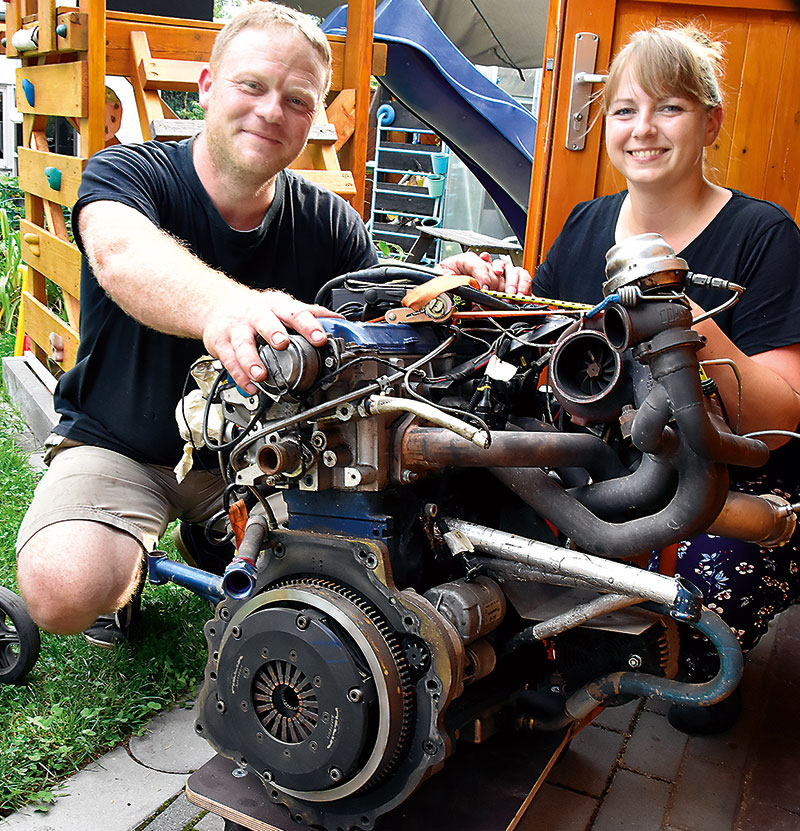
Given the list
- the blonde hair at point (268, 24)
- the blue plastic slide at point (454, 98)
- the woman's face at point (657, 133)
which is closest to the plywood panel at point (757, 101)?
the woman's face at point (657, 133)

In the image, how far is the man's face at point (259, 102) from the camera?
232 cm

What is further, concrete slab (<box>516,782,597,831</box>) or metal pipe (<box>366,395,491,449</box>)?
concrete slab (<box>516,782,597,831</box>)

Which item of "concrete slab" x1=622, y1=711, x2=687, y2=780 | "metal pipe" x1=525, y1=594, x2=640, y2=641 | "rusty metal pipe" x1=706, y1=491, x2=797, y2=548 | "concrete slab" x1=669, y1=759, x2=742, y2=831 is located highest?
"rusty metal pipe" x1=706, y1=491, x2=797, y2=548

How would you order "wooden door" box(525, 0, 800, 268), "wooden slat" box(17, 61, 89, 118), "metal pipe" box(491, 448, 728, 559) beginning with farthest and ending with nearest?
"wooden slat" box(17, 61, 89, 118) → "wooden door" box(525, 0, 800, 268) → "metal pipe" box(491, 448, 728, 559)

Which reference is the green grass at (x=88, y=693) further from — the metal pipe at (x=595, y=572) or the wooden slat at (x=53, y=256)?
the wooden slat at (x=53, y=256)

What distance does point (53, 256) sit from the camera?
14.6ft

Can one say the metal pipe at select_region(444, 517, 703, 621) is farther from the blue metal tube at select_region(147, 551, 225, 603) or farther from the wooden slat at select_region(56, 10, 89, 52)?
the wooden slat at select_region(56, 10, 89, 52)

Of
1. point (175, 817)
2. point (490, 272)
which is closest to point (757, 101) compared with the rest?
point (490, 272)

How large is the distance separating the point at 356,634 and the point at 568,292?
140cm

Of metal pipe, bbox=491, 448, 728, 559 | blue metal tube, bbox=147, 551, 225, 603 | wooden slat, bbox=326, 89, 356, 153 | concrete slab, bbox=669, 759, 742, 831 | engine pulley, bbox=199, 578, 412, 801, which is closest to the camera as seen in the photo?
metal pipe, bbox=491, 448, 728, 559

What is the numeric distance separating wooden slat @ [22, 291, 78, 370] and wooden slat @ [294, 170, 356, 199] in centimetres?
138

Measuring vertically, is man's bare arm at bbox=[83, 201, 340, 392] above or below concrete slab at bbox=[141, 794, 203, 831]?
above

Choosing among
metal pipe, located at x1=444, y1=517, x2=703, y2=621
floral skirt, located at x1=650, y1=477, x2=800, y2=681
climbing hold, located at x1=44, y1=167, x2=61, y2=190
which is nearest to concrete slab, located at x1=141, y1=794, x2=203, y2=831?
metal pipe, located at x1=444, y1=517, x2=703, y2=621

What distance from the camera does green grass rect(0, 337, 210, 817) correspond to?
2.10 metres
